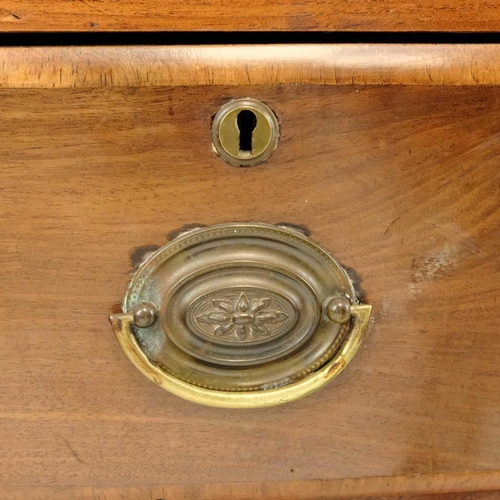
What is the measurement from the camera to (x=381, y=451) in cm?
A: 57

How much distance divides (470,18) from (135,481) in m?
0.46

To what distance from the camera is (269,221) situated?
0.46m

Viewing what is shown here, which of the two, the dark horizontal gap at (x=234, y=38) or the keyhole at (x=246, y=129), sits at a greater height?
the dark horizontal gap at (x=234, y=38)

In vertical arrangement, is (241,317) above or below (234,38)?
Result: below

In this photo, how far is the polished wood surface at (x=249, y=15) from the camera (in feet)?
1.24

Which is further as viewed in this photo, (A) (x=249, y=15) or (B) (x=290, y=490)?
(B) (x=290, y=490)

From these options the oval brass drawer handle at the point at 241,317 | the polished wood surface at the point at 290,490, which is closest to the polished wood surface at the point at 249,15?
the oval brass drawer handle at the point at 241,317

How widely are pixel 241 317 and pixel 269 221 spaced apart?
77 mm

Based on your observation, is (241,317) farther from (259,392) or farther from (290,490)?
(290,490)

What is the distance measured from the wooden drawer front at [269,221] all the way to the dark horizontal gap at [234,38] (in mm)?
19

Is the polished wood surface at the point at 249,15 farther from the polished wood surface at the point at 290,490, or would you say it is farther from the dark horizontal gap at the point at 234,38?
the polished wood surface at the point at 290,490

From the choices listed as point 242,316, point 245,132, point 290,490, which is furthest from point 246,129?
point 290,490

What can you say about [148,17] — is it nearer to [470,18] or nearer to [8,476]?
[470,18]

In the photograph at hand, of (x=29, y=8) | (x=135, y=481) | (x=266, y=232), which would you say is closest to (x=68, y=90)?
(x=29, y=8)
